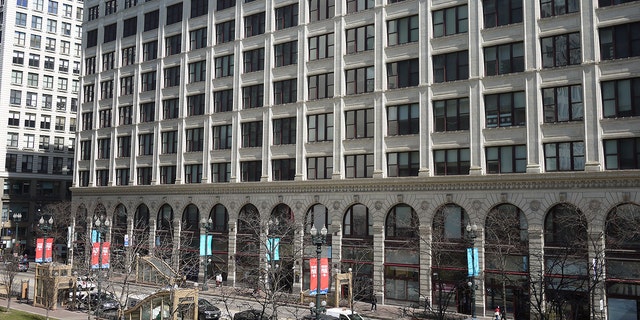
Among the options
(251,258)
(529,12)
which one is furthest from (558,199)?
(251,258)

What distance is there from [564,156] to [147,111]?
48978mm

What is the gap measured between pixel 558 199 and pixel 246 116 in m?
31.8

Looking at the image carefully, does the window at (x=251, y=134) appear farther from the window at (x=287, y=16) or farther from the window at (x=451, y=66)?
the window at (x=451, y=66)

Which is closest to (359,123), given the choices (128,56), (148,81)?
(148,81)

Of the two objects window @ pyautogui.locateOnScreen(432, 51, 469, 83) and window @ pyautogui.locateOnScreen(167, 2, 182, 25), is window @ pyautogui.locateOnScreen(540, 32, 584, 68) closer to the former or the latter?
window @ pyautogui.locateOnScreen(432, 51, 469, 83)

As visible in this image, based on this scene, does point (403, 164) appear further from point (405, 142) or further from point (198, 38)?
point (198, 38)

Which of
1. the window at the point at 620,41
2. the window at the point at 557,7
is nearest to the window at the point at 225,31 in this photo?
the window at the point at 557,7

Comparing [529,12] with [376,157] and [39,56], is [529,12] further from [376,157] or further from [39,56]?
[39,56]

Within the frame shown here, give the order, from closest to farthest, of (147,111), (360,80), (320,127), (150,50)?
1. (360,80)
2. (320,127)
3. (147,111)
4. (150,50)

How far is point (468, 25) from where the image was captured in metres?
48.8

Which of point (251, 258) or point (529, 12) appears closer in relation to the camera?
point (529, 12)

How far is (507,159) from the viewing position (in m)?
46.3

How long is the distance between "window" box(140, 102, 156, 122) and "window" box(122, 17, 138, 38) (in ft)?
32.8

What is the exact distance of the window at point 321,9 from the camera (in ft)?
187
